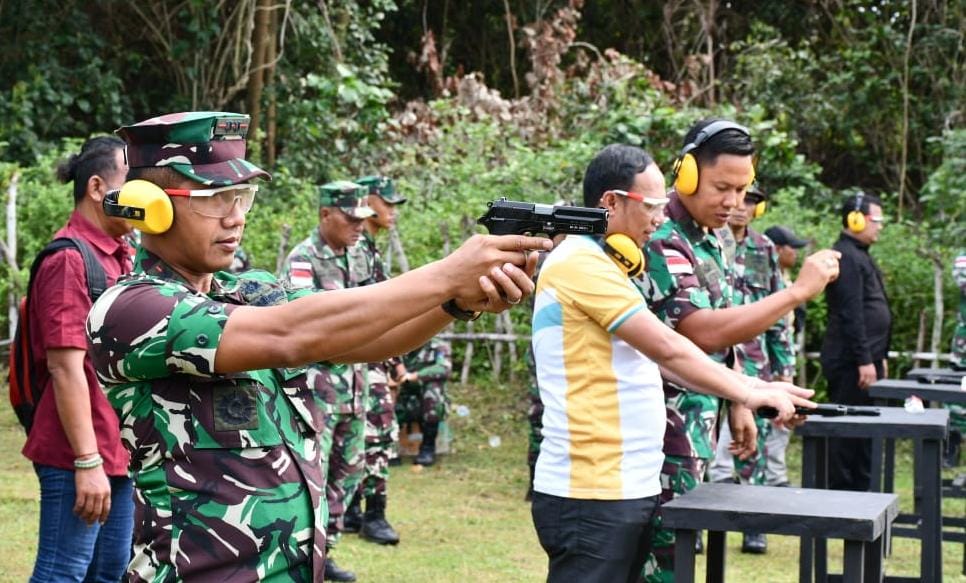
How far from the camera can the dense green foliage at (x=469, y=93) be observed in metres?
13.8

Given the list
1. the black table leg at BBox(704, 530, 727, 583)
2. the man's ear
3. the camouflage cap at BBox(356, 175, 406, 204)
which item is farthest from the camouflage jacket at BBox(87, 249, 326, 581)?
the camouflage cap at BBox(356, 175, 406, 204)

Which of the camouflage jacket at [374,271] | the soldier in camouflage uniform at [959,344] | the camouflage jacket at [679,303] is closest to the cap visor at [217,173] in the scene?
the camouflage jacket at [679,303]

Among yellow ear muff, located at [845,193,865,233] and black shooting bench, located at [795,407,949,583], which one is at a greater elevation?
yellow ear muff, located at [845,193,865,233]

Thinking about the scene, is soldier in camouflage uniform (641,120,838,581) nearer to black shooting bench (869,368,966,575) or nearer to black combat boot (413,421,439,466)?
black shooting bench (869,368,966,575)

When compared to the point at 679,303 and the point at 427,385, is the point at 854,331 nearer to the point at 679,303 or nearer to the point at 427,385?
the point at 427,385

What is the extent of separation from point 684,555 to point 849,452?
551 centimetres

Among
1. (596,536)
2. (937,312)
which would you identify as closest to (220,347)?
(596,536)

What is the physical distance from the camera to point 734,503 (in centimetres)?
383

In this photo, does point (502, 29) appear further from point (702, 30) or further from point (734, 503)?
point (734, 503)

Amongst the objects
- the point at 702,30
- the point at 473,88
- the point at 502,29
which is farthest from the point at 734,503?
the point at 502,29

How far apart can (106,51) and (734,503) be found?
14011 millimetres

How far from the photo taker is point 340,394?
263 inches

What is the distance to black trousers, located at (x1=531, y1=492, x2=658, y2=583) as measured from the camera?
390 cm

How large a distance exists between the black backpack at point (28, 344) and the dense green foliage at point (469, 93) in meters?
7.83
